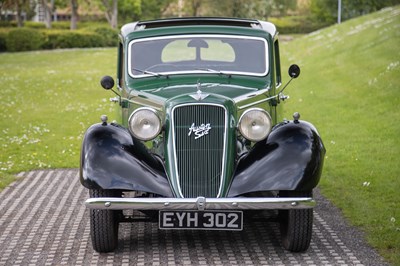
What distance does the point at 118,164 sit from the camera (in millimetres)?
7375

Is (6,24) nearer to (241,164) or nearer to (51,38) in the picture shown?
→ (51,38)

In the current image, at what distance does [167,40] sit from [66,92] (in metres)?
17.2

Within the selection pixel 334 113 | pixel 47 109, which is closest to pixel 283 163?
pixel 334 113

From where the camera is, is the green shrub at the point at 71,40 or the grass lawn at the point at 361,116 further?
the green shrub at the point at 71,40

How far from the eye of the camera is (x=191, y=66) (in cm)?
888

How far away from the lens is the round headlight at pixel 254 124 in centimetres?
745

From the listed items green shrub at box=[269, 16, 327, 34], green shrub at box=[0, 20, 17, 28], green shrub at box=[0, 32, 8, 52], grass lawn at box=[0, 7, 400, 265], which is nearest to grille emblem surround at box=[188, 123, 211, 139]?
grass lawn at box=[0, 7, 400, 265]

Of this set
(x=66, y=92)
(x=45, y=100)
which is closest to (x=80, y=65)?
(x=66, y=92)

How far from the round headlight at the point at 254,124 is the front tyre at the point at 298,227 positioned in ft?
1.88

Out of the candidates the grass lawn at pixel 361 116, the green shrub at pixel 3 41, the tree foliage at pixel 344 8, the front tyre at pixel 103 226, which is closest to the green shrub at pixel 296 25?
the tree foliage at pixel 344 8

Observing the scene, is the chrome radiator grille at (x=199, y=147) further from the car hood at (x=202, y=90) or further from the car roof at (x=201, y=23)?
the car roof at (x=201, y=23)

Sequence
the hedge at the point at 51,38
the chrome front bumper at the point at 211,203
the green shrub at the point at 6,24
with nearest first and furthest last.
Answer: the chrome front bumper at the point at 211,203 < the hedge at the point at 51,38 < the green shrub at the point at 6,24

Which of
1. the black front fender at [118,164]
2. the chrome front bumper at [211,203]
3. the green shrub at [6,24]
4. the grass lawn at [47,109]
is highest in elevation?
the black front fender at [118,164]

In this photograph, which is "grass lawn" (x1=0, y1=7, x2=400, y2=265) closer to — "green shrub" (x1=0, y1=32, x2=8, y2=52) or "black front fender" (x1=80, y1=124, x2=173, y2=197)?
"black front fender" (x1=80, y1=124, x2=173, y2=197)
